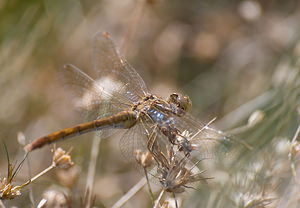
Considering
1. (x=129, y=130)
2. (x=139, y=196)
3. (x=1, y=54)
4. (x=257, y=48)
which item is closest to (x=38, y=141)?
(x=129, y=130)

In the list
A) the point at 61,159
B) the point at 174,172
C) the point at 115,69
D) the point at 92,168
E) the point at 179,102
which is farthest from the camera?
the point at 115,69

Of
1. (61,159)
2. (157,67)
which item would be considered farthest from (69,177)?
(157,67)

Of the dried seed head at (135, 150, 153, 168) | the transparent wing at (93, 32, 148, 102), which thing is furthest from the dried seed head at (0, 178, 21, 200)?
the transparent wing at (93, 32, 148, 102)

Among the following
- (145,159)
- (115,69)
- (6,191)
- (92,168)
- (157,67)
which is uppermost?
(157,67)

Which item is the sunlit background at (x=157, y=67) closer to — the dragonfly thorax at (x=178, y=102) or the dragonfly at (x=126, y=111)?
the dragonfly at (x=126, y=111)

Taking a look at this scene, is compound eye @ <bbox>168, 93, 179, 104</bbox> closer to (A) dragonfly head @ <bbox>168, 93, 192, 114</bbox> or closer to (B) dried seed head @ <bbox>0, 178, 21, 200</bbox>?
(A) dragonfly head @ <bbox>168, 93, 192, 114</bbox>

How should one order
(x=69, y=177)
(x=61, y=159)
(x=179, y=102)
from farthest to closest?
(x=69, y=177) < (x=179, y=102) < (x=61, y=159)

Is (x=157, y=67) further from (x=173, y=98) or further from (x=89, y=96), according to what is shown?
(x=173, y=98)
